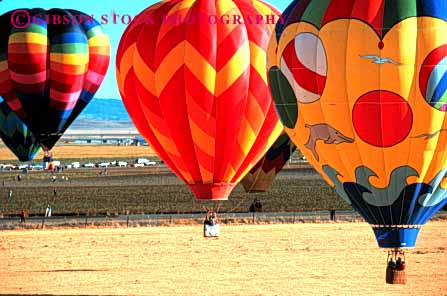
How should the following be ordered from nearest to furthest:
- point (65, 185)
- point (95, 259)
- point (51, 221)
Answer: point (95, 259)
point (51, 221)
point (65, 185)

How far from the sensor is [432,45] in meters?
33.1

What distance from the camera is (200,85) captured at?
138 feet

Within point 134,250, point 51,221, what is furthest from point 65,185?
point 134,250

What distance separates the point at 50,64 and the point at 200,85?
39.8 feet

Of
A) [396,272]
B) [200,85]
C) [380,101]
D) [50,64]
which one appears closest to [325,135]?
[380,101]

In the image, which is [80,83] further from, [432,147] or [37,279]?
[432,147]

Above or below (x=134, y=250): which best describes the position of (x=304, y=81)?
above

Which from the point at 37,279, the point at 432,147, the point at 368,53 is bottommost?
the point at 37,279

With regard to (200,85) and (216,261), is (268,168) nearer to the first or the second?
(216,261)

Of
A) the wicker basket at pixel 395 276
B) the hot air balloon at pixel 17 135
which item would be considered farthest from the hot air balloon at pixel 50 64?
the wicker basket at pixel 395 276

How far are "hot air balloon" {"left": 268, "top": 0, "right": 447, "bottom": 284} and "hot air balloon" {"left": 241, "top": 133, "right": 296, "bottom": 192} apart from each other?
1947 centimetres

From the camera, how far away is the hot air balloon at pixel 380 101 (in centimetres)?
3309

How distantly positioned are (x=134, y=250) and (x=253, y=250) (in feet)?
14.5

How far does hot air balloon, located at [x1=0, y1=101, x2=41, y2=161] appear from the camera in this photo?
205 feet
